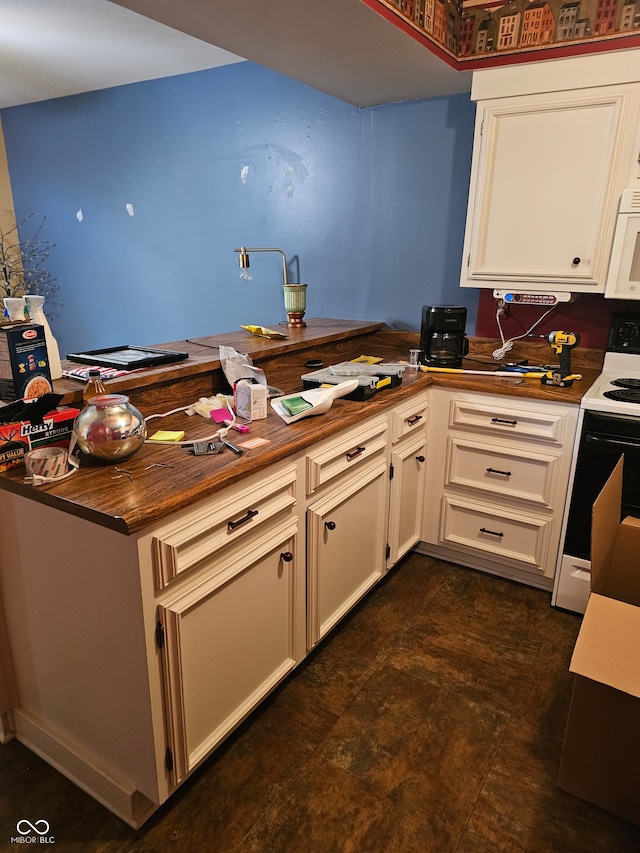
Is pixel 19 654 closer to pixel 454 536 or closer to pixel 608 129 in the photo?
pixel 454 536

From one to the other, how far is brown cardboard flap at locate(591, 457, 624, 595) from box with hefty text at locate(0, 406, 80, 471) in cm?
136

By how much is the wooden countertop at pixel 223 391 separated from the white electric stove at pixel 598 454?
0.12 m

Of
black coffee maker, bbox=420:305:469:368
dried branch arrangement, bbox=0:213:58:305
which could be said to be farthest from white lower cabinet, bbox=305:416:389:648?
dried branch arrangement, bbox=0:213:58:305

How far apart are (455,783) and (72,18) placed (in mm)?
3505

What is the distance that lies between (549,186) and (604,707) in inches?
76.3

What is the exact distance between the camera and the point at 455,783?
1.56m

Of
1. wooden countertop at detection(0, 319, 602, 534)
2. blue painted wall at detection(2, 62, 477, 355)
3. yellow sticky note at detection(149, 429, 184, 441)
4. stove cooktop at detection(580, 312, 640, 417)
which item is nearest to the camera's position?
wooden countertop at detection(0, 319, 602, 534)

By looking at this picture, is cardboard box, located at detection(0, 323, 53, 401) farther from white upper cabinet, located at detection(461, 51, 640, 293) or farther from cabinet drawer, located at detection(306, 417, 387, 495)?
white upper cabinet, located at detection(461, 51, 640, 293)

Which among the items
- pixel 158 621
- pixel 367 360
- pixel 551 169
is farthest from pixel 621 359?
pixel 158 621

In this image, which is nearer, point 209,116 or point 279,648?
point 279,648

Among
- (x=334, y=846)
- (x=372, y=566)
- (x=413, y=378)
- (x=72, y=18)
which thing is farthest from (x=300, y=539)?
(x=72, y=18)

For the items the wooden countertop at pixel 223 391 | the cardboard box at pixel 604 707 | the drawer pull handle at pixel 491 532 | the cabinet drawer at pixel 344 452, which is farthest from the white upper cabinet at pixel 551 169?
the cardboard box at pixel 604 707

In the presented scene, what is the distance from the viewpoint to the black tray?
1.89 metres

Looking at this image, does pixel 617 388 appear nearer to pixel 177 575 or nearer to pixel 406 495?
pixel 406 495
